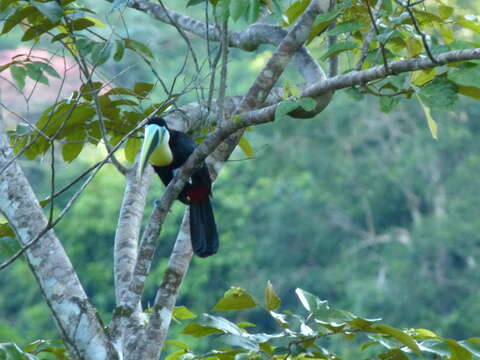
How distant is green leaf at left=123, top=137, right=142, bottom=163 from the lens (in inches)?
95.5

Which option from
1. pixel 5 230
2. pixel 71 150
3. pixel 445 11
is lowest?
pixel 5 230

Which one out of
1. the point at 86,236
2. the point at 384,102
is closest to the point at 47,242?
the point at 384,102

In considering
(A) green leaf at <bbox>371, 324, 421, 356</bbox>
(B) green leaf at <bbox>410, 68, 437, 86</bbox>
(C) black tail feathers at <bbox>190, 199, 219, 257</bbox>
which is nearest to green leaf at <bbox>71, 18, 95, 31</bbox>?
(C) black tail feathers at <bbox>190, 199, 219, 257</bbox>

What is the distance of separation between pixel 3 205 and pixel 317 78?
0.98m

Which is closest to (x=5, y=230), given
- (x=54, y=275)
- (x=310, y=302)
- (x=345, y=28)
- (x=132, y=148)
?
(x=54, y=275)

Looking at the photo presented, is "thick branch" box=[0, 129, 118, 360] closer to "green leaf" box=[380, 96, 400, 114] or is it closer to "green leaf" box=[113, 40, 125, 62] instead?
"green leaf" box=[113, 40, 125, 62]

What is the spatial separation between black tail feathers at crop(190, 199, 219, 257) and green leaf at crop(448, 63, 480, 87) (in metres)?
0.90

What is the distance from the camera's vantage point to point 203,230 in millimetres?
2568

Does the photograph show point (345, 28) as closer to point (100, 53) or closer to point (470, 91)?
point (470, 91)

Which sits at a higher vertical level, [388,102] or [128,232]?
[388,102]

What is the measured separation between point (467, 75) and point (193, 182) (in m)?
1.27

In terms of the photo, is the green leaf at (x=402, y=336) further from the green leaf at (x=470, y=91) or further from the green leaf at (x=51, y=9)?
the green leaf at (x=51, y=9)

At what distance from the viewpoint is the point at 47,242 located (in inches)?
70.9

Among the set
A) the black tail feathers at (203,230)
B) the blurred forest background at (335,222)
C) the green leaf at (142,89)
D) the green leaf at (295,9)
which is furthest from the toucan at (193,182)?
the blurred forest background at (335,222)
